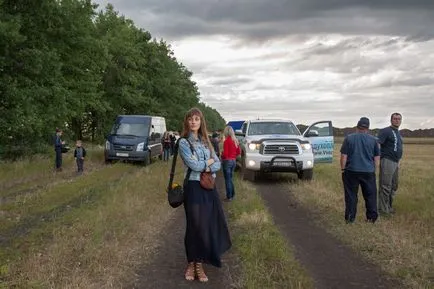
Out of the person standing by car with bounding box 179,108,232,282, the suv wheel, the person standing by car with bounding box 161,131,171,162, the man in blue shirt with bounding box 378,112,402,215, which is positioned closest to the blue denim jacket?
the person standing by car with bounding box 179,108,232,282

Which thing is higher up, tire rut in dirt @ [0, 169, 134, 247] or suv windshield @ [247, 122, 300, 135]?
suv windshield @ [247, 122, 300, 135]

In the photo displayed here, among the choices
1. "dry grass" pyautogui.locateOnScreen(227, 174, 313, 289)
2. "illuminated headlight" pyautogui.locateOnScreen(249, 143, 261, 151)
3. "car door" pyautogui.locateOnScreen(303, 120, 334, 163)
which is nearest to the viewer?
"dry grass" pyautogui.locateOnScreen(227, 174, 313, 289)

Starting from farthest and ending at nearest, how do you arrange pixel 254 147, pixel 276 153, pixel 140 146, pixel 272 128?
1. pixel 140 146
2. pixel 272 128
3. pixel 254 147
4. pixel 276 153

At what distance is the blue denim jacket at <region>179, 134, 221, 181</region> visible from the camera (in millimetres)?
6078

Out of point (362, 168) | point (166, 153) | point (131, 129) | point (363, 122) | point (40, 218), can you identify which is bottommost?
point (40, 218)

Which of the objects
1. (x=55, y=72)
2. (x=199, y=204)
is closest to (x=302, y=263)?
(x=199, y=204)

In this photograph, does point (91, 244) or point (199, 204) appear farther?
point (91, 244)

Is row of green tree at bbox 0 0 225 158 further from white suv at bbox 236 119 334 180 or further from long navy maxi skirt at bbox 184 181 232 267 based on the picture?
long navy maxi skirt at bbox 184 181 232 267

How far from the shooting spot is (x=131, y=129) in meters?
27.3

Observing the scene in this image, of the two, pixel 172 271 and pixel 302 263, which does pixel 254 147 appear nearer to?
pixel 302 263

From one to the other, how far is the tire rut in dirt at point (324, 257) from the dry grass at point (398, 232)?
0.20 meters

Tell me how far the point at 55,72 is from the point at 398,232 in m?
16.6

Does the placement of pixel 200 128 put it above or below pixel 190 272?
above

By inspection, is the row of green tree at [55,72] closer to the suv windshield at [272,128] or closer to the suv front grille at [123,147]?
the suv front grille at [123,147]
